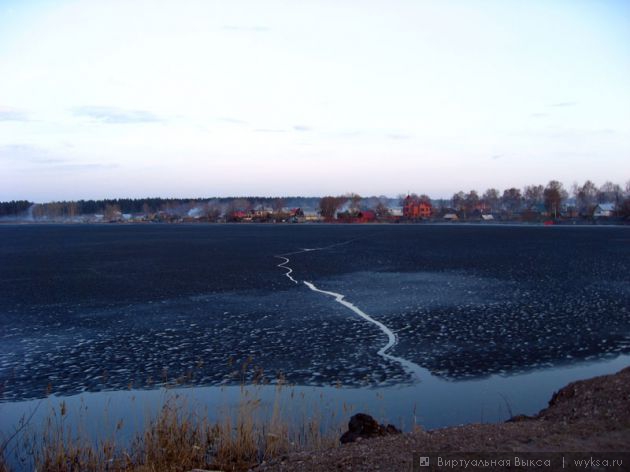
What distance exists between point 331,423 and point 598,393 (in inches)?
183

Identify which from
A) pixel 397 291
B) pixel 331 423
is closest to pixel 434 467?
pixel 331 423

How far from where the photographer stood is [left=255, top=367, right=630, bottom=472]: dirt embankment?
777cm

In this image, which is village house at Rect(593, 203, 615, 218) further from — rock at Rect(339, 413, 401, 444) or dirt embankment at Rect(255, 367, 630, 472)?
rock at Rect(339, 413, 401, 444)

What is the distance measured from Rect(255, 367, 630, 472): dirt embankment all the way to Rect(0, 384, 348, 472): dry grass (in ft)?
3.39

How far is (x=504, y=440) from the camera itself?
8234 mm

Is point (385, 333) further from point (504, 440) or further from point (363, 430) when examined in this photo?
point (504, 440)

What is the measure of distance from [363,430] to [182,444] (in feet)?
9.38

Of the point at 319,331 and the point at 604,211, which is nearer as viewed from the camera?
the point at 319,331

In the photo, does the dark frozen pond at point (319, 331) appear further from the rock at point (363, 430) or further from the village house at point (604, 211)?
the village house at point (604, 211)

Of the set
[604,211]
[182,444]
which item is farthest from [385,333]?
[604,211]

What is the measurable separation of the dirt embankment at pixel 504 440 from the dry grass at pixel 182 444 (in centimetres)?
103

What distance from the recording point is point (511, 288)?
2809 cm

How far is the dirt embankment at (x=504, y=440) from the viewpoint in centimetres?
777

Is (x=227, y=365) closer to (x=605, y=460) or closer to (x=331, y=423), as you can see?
(x=331, y=423)
